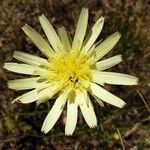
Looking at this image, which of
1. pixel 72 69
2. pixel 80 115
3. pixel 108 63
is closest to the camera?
pixel 108 63

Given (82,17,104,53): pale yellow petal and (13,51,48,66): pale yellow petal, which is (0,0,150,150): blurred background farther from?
(82,17,104,53): pale yellow petal

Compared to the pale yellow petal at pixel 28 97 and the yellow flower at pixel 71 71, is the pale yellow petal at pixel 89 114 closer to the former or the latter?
the yellow flower at pixel 71 71

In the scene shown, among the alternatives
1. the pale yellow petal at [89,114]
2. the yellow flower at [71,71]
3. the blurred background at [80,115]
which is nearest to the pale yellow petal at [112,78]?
the yellow flower at [71,71]

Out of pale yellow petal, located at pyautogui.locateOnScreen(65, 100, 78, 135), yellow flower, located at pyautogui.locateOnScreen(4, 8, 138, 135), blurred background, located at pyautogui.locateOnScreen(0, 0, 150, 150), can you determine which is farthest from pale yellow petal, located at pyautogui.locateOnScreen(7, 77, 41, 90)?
blurred background, located at pyautogui.locateOnScreen(0, 0, 150, 150)

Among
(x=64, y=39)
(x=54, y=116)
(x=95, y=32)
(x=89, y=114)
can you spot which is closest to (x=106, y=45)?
(x=95, y=32)

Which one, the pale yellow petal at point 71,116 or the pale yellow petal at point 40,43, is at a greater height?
the pale yellow petal at point 40,43

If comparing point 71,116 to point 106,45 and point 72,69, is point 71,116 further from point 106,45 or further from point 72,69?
point 106,45
